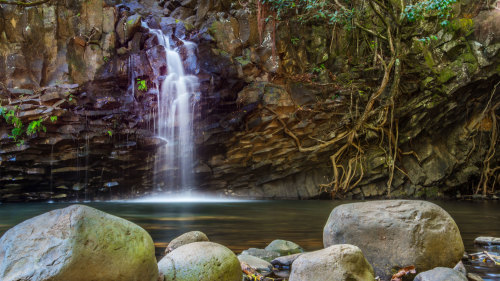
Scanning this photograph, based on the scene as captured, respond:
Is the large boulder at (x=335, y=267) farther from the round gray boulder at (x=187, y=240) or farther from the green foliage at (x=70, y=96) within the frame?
the green foliage at (x=70, y=96)

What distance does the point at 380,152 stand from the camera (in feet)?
42.4

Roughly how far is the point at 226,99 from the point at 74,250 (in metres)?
10.0

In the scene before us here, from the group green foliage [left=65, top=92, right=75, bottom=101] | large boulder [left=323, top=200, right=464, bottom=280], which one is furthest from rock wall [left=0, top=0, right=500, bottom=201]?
large boulder [left=323, top=200, right=464, bottom=280]

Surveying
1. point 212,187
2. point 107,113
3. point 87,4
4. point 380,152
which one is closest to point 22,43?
point 87,4

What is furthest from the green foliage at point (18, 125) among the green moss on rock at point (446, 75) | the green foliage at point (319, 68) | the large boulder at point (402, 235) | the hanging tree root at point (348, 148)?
the green moss on rock at point (446, 75)

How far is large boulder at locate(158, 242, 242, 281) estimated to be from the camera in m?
2.66

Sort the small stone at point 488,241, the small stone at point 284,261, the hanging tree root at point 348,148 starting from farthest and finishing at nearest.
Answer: the hanging tree root at point 348,148 → the small stone at point 488,241 → the small stone at point 284,261

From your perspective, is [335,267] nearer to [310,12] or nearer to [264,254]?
[264,254]

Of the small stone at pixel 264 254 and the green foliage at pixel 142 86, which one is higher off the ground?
the green foliage at pixel 142 86

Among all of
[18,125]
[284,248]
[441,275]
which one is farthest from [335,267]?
[18,125]

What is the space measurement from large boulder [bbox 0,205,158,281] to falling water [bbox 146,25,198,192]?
32.0 ft

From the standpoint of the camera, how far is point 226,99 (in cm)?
1183

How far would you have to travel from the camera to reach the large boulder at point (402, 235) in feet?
10.4

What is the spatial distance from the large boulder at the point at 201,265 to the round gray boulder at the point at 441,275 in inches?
59.1
